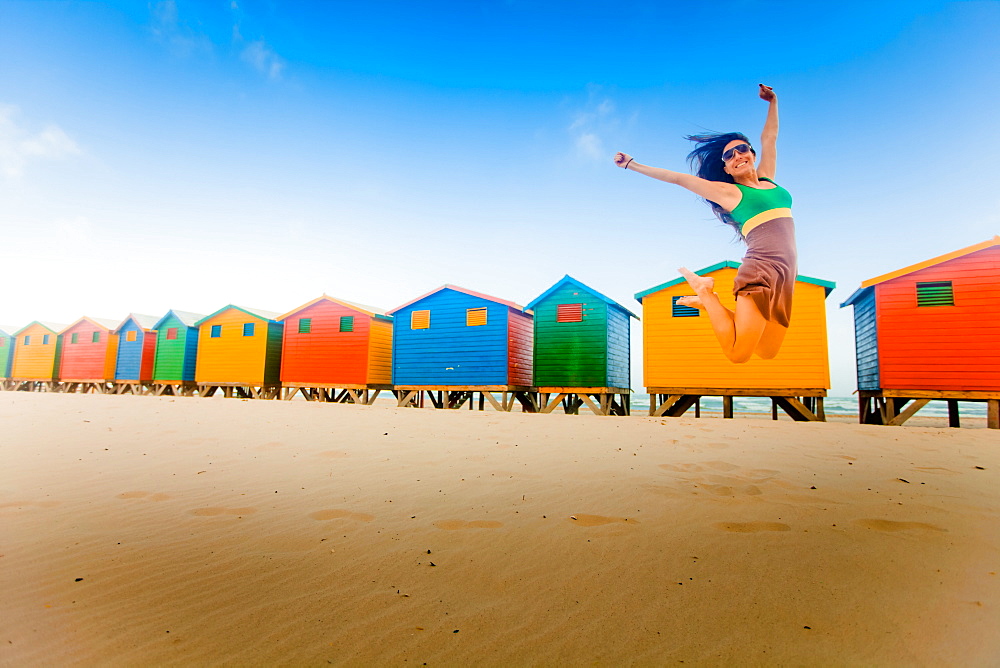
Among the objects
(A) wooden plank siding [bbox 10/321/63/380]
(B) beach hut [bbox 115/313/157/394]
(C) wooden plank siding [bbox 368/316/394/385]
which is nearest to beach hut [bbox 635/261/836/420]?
(C) wooden plank siding [bbox 368/316/394/385]

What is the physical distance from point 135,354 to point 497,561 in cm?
2911

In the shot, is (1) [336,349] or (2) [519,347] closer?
(2) [519,347]

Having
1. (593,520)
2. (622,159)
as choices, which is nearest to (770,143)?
(622,159)

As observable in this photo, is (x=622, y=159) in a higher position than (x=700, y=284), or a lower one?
higher

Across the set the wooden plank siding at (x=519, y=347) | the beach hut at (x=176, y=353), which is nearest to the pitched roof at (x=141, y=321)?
the beach hut at (x=176, y=353)

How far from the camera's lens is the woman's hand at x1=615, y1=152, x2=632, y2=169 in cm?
313

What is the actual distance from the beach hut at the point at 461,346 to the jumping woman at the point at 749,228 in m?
13.2

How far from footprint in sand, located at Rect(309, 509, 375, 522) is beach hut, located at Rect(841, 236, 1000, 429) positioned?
42.3 feet

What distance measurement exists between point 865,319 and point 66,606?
1602cm

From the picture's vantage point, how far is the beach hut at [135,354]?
25594mm

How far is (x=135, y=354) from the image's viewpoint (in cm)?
2583

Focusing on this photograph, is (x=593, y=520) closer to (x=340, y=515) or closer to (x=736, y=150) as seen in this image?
(x=340, y=515)

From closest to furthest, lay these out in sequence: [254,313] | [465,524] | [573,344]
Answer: [465,524]
[573,344]
[254,313]

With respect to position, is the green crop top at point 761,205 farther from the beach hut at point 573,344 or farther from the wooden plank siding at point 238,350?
the wooden plank siding at point 238,350
